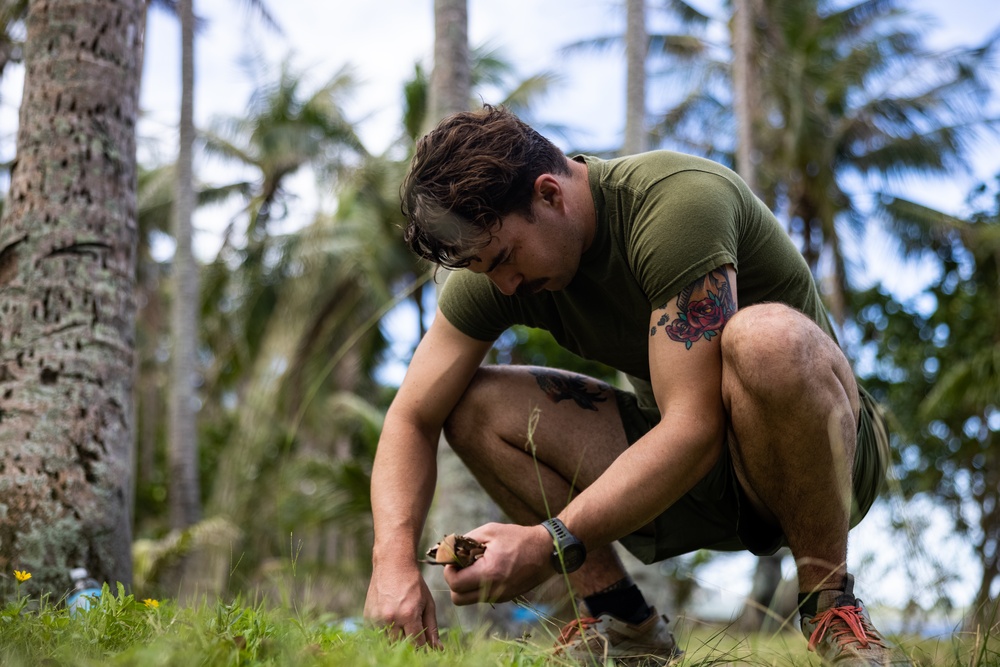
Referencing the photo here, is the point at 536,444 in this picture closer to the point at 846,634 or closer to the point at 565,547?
the point at 565,547

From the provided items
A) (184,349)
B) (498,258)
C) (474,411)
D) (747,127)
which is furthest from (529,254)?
(184,349)

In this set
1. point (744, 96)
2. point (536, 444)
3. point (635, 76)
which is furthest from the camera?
point (744, 96)

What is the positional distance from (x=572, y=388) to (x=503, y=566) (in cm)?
94

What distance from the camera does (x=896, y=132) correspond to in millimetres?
18844

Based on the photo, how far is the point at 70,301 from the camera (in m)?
3.10

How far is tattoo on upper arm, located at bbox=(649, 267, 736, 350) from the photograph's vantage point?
2205 mm

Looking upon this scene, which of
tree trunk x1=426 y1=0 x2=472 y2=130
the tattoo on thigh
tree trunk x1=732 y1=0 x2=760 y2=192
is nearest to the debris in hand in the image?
the tattoo on thigh

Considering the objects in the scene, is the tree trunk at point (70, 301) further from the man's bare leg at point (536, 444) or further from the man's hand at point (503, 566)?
the man's hand at point (503, 566)

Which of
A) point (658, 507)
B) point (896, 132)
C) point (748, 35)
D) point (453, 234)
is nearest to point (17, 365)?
point (453, 234)

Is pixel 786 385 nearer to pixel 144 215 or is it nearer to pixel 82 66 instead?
pixel 82 66

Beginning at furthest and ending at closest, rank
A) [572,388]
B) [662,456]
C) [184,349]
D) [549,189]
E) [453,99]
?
[184,349]
[453,99]
[572,388]
[549,189]
[662,456]

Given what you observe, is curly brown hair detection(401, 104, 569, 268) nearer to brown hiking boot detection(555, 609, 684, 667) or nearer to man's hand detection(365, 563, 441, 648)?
man's hand detection(365, 563, 441, 648)

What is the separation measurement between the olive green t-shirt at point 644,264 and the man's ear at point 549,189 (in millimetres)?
124

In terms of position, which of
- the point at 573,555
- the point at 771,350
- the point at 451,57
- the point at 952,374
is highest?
the point at 451,57
